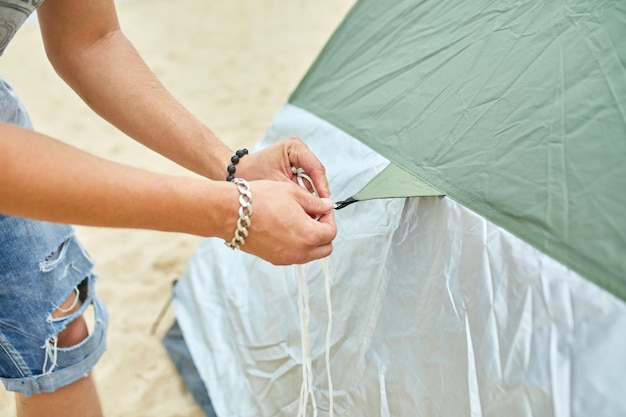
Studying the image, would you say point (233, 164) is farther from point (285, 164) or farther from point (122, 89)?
point (122, 89)

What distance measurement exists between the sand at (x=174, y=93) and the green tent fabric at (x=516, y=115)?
2.58ft

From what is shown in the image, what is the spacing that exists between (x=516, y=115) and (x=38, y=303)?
0.78 m

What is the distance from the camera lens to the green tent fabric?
83cm

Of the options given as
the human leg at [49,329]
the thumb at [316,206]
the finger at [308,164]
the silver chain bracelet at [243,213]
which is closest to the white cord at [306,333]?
the finger at [308,164]

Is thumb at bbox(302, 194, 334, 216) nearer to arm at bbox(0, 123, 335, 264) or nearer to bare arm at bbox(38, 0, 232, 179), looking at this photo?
arm at bbox(0, 123, 335, 264)

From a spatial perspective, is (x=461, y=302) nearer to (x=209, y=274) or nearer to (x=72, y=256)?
(x=72, y=256)

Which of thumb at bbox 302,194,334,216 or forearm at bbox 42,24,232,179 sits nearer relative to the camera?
thumb at bbox 302,194,334,216

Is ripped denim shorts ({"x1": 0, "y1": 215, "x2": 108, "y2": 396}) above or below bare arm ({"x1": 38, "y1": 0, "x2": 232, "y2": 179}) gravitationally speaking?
below

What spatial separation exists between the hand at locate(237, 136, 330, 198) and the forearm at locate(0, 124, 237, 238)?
0.76 feet

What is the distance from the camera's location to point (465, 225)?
0.95 m

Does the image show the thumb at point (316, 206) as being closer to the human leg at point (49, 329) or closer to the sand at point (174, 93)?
the human leg at point (49, 329)

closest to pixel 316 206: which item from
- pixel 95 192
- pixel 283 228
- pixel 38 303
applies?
pixel 283 228

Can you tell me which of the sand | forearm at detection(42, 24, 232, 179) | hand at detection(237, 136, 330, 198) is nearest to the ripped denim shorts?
forearm at detection(42, 24, 232, 179)

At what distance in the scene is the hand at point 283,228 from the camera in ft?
2.89
